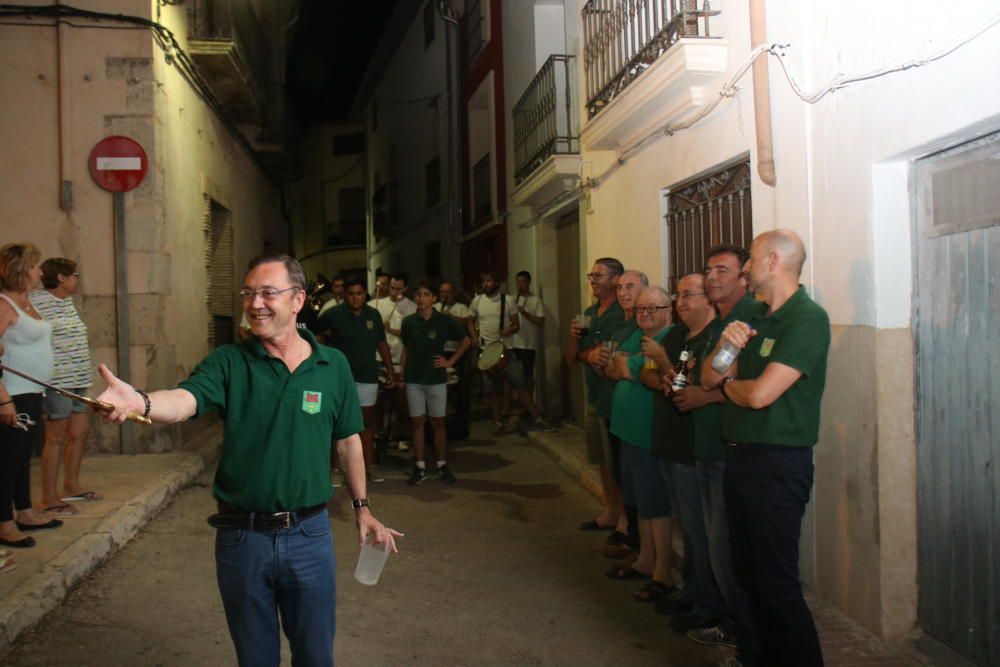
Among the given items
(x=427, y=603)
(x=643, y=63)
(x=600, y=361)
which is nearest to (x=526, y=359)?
(x=643, y=63)

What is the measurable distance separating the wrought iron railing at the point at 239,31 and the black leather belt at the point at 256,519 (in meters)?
9.63

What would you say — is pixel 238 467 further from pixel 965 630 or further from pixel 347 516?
pixel 347 516

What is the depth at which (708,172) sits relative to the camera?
6.63m

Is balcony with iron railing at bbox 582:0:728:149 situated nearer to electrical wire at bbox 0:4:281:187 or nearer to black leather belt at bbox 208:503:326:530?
black leather belt at bbox 208:503:326:530

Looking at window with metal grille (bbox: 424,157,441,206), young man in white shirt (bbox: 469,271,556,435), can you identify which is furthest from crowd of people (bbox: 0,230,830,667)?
window with metal grille (bbox: 424,157,441,206)

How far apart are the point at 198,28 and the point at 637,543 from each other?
8861 millimetres

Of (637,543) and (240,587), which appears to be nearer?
(240,587)

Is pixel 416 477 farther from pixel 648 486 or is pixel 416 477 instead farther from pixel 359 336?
pixel 648 486

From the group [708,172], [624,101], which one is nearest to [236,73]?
[624,101]

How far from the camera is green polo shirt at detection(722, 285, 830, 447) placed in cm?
358

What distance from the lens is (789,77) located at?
5.02 metres

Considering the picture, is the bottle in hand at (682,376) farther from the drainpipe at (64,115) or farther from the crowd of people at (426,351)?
the drainpipe at (64,115)

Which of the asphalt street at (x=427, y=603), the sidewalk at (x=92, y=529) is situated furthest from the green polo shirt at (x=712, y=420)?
the sidewalk at (x=92, y=529)

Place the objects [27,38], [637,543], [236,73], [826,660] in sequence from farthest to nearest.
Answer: [236,73], [27,38], [637,543], [826,660]
